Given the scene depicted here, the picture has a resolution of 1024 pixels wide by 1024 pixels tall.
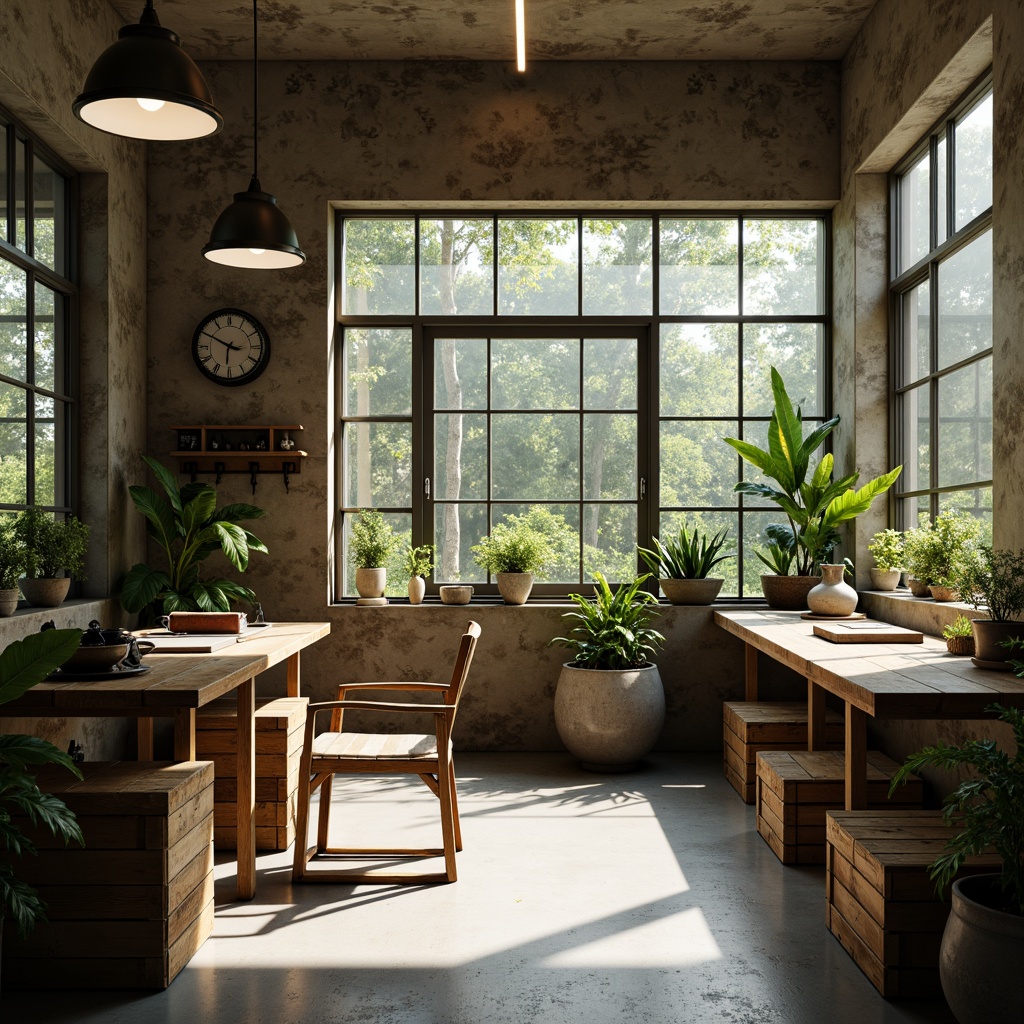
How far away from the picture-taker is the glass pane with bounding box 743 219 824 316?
18.5 ft

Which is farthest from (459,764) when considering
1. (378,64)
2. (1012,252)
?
(378,64)

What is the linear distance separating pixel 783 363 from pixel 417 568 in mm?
2384

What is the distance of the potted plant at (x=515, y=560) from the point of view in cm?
541

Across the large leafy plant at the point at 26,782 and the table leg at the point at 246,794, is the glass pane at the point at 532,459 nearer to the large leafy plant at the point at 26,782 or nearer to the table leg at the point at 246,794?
the table leg at the point at 246,794

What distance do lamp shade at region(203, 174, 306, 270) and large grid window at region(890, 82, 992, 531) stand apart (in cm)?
277

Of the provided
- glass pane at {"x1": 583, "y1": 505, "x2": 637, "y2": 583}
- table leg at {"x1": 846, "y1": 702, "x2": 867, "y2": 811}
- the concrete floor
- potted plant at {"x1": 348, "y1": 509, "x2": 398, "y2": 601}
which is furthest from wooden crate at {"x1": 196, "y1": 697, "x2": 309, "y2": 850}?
glass pane at {"x1": 583, "y1": 505, "x2": 637, "y2": 583}

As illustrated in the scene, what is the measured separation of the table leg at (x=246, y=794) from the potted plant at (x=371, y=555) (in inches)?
82.3

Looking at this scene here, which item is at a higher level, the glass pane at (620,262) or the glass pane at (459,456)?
the glass pane at (620,262)

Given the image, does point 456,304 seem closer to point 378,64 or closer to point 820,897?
point 378,64

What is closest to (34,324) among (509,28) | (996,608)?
(509,28)

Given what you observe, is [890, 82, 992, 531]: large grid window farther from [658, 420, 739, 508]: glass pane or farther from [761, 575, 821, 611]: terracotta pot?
[658, 420, 739, 508]: glass pane

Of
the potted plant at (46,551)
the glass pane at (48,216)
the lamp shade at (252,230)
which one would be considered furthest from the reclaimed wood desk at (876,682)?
the glass pane at (48,216)

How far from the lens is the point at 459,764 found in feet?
16.9

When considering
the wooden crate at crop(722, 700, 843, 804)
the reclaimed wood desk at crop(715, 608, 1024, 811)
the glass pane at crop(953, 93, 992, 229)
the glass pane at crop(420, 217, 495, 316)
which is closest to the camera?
the reclaimed wood desk at crop(715, 608, 1024, 811)
